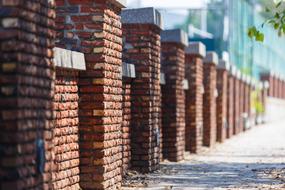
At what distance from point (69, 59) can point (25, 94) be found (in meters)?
2.22

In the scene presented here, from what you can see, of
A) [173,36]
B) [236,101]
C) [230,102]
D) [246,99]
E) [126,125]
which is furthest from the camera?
[246,99]

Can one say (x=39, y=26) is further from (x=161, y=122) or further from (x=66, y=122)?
(x=161, y=122)

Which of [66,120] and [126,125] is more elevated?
[66,120]

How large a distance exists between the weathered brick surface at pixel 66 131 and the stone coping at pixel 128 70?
209cm

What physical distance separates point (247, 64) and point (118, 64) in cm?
3493

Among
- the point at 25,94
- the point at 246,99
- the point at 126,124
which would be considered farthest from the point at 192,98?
the point at 246,99

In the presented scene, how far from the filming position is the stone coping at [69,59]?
778cm

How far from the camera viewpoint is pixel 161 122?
14.4m

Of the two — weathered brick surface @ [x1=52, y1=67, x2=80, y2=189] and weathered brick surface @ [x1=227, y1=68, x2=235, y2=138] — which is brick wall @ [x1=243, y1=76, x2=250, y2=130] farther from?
weathered brick surface @ [x1=52, y1=67, x2=80, y2=189]

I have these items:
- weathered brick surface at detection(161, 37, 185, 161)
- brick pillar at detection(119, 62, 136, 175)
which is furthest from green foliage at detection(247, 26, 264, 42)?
weathered brick surface at detection(161, 37, 185, 161)

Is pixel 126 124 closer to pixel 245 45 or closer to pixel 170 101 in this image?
pixel 170 101

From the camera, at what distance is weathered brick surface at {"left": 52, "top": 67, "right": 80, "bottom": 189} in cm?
807

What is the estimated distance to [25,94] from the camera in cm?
604

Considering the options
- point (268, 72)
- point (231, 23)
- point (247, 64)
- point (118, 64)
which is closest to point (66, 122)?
point (118, 64)
